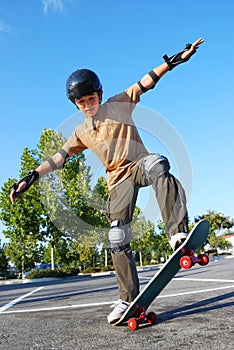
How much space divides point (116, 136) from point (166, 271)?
1.04 meters

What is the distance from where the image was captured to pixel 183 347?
1422mm

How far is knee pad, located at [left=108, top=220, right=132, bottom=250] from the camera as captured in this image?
244 centimetres

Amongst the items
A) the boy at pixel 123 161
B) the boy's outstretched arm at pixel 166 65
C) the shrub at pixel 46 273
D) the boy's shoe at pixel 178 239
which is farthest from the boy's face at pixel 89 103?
the shrub at pixel 46 273

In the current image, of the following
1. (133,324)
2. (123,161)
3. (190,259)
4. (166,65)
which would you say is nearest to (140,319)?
(133,324)

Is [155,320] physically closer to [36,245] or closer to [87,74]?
[87,74]

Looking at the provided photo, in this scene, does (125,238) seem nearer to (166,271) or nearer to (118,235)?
(118,235)

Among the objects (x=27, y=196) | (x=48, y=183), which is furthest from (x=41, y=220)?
(x=48, y=183)

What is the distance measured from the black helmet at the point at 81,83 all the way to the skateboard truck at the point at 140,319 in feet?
5.14

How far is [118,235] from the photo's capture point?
7.98 feet

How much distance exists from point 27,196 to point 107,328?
2104 cm

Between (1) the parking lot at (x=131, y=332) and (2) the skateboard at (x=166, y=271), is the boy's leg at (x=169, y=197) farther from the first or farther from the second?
(1) the parking lot at (x=131, y=332)

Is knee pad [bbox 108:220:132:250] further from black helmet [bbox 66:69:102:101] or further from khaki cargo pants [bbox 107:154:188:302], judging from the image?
black helmet [bbox 66:69:102:101]

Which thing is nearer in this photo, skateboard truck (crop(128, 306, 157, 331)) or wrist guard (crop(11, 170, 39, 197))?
skateboard truck (crop(128, 306, 157, 331))

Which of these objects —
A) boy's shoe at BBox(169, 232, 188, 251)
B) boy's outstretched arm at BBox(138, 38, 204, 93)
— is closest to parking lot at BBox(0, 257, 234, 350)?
boy's shoe at BBox(169, 232, 188, 251)
